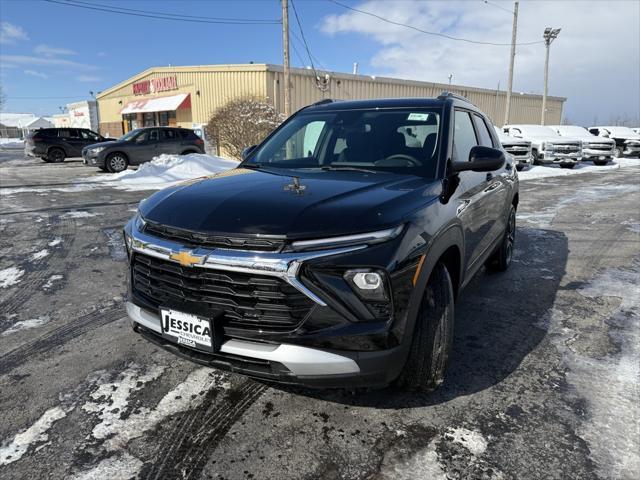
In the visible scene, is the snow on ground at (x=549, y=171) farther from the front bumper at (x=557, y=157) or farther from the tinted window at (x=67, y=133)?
the tinted window at (x=67, y=133)

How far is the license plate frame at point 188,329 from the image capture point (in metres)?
2.13

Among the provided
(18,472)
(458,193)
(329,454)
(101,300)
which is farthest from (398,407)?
(101,300)

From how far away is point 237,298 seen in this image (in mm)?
2115

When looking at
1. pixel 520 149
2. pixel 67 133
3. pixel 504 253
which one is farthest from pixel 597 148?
pixel 67 133

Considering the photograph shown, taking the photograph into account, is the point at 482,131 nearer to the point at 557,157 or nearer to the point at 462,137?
the point at 462,137

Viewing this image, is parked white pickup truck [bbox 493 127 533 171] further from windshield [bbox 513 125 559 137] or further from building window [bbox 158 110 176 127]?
building window [bbox 158 110 176 127]

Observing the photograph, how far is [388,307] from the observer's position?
2.08m

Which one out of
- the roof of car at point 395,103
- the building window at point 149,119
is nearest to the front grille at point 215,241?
the roof of car at point 395,103

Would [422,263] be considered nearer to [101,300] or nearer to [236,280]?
[236,280]

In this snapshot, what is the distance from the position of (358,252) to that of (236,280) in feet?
1.87

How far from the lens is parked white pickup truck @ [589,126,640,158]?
84.2 feet

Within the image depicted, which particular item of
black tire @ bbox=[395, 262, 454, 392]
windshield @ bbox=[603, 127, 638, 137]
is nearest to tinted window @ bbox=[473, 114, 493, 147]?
black tire @ bbox=[395, 262, 454, 392]

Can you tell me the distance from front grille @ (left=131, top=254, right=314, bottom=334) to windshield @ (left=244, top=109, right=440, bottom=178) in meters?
1.32

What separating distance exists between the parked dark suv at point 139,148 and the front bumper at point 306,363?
15.2 metres
